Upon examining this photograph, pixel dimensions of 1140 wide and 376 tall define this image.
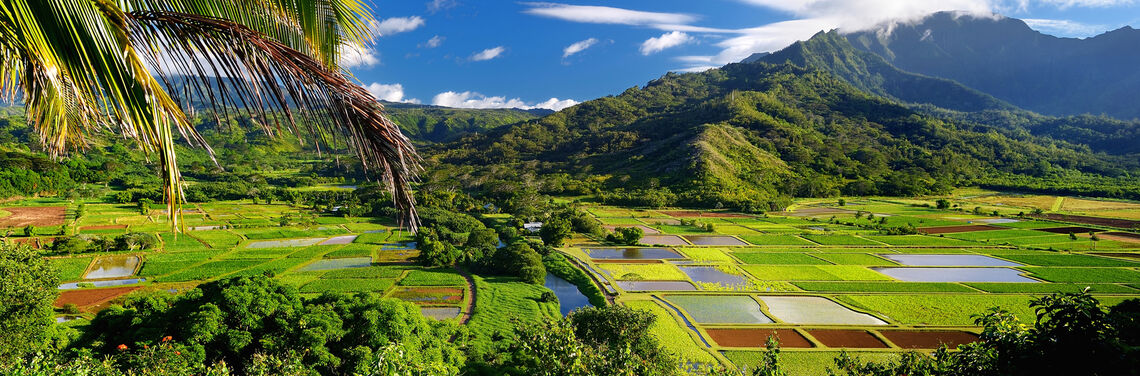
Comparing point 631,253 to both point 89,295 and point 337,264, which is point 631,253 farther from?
point 89,295

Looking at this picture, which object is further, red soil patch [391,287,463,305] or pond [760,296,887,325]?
red soil patch [391,287,463,305]

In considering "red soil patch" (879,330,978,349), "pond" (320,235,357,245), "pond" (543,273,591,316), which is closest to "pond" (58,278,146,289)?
"pond" (320,235,357,245)

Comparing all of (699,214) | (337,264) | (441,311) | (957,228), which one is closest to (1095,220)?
(957,228)

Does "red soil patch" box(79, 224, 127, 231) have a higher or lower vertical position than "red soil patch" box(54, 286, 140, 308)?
higher

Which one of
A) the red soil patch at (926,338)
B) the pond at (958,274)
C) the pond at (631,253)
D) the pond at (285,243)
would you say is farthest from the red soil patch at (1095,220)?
the pond at (285,243)

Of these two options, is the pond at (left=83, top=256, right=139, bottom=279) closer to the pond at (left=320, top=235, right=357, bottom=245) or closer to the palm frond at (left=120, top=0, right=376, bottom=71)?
the pond at (left=320, top=235, right=357, bottom=245)

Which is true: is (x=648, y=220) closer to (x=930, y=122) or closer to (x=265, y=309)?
(x=265, y=309)
